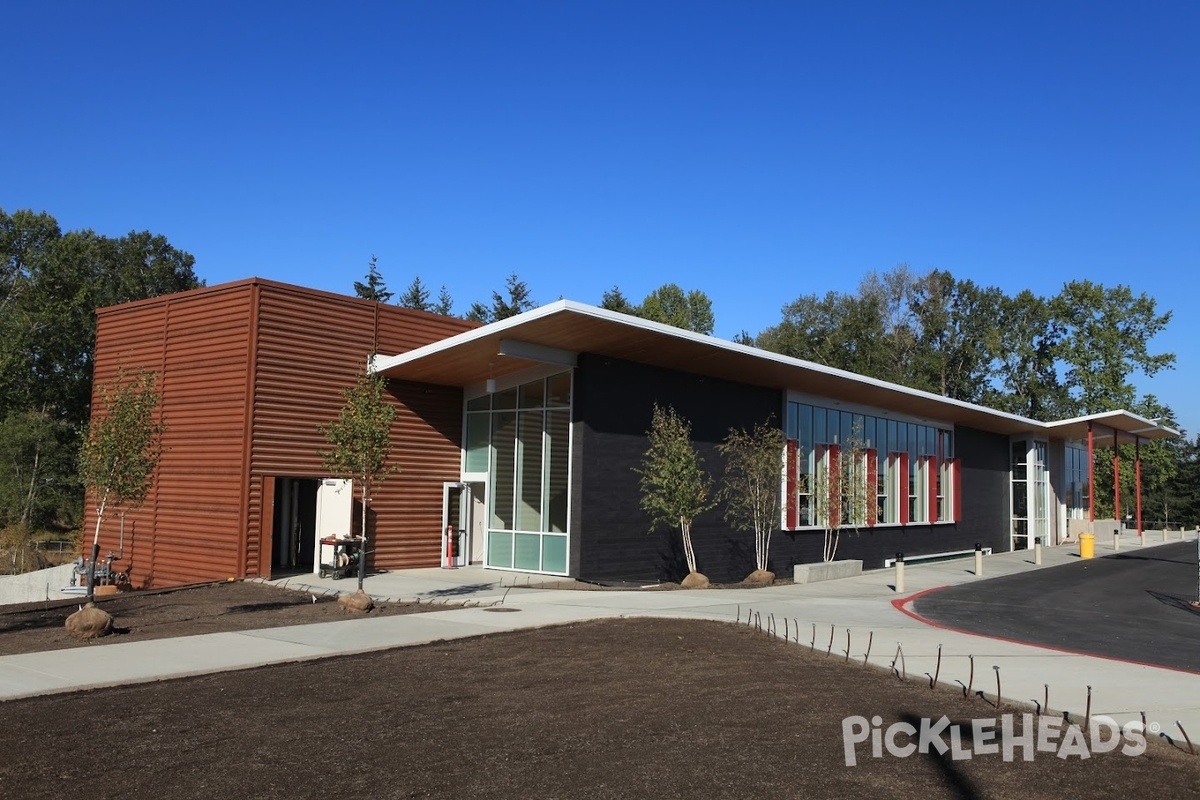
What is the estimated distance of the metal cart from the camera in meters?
20.9

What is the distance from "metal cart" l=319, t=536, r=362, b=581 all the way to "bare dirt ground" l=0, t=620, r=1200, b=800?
400 inches

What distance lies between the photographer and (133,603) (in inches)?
670

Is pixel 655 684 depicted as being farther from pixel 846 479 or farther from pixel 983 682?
pixel 846 479

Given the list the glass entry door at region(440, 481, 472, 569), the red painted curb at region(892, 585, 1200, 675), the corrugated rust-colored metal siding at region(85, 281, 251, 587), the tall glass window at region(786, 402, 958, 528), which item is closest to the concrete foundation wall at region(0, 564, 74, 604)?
the corrugated rust-colored metal siding at region(85, 281, 251, 587)

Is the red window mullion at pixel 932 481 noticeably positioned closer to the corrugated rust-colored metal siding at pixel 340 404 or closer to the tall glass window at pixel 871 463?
the tall glass window at pixel 871 463

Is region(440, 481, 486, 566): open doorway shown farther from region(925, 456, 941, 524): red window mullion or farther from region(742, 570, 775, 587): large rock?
region(925, 456, 941, 524): red window mullion

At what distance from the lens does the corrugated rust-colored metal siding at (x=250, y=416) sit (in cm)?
2066

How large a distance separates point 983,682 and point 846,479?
18.5m

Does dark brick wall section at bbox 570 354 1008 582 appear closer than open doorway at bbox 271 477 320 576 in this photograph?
Yes

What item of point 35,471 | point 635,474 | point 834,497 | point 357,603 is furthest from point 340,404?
point 35,471

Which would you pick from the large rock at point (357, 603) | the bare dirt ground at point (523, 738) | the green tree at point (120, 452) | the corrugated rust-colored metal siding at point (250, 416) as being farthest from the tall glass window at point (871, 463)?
the green tree at point (120, 452)

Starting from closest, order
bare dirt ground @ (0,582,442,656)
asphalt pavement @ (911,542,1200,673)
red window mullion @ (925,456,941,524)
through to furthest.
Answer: bare dirt ground @ (0,582,442,656)
asphalt pavement @ (911,542,1200,673)
red window mullion @ (925,456,941,524)

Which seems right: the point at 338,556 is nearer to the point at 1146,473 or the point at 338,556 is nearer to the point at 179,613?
the point at 179,613

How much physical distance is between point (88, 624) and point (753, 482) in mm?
16111
